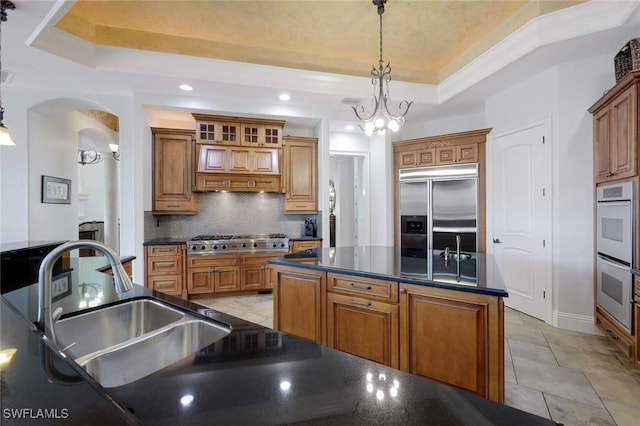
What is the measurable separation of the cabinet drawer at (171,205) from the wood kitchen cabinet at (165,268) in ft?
1.93

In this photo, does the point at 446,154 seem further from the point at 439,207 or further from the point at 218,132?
the point at 218,132

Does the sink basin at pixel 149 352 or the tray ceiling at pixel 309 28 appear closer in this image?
the sink basin at pixel 149 352

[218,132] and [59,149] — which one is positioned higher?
[218,132]

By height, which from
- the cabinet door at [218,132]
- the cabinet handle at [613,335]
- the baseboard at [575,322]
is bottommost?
the baseboard at [575,322]

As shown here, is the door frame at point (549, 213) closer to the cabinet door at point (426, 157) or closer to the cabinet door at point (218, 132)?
the cabinet door at point (426, 157)

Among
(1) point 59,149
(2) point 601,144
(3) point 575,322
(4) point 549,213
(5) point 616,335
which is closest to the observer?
(5) point 616,335

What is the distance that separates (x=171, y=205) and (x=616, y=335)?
16.9 ft

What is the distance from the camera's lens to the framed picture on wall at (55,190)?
357cm

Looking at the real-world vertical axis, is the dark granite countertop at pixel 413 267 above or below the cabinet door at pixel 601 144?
below

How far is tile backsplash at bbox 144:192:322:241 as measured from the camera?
14.3ft

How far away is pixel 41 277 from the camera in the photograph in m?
0.82

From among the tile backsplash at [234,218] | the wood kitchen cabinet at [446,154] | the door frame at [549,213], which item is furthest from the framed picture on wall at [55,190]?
the door frame at [549,213]

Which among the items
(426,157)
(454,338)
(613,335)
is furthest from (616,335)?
(426,157)

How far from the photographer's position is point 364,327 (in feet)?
6.33
